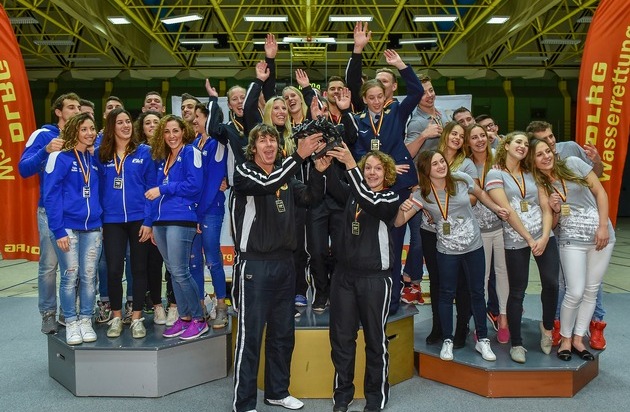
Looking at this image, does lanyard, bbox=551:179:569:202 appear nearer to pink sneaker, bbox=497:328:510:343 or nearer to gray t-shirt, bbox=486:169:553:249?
gray t-shirt, bbox=486:169:553:249

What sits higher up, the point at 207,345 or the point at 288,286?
the point at 288,286

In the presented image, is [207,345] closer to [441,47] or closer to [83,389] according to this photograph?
[83,389]

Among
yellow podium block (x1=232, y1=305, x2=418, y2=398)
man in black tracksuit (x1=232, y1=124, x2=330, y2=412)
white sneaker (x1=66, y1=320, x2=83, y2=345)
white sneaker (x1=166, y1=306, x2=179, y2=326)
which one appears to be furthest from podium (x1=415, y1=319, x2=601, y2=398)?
white sneaker (x1=66, y1=320, x2=83, y2=345)

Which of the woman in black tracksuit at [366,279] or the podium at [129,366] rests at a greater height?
the woman in black tracksuit at [366,279]

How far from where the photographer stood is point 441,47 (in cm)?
1591

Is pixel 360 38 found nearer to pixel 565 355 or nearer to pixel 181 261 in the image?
pixel 181 261

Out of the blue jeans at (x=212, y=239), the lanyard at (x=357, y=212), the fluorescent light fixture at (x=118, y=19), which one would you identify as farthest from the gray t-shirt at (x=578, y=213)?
the fluorescent light fixture at (x=118, y=19)

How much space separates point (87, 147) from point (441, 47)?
44.3 feet

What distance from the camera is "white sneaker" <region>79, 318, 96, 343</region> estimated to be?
3.94m

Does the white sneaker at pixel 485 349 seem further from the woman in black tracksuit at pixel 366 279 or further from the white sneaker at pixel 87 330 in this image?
the white sneaker at pixel 87 330

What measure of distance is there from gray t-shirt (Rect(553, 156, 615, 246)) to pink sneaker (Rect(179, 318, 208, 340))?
2635 mm

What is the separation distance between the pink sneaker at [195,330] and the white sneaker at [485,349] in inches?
77.2

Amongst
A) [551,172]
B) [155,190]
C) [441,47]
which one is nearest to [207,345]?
[155,190]

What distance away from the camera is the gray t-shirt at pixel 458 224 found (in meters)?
3.91
